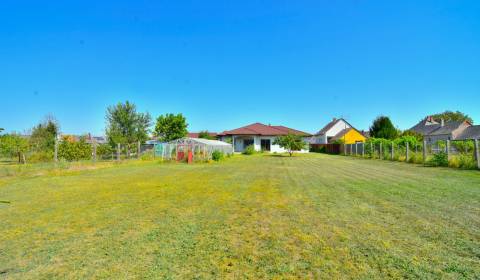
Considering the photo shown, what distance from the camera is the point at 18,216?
534cm

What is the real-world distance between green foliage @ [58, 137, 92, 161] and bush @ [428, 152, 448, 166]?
2394 cm

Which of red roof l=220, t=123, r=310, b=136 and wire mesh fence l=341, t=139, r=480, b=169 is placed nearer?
wire mesh fence l=341, t=139, r=480, b=169

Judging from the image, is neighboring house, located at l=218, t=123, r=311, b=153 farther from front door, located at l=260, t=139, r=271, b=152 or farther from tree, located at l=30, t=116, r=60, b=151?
tree, located at l=30, t=116, r=60, b=151

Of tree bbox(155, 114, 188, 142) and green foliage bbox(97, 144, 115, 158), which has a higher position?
tree bbox(155, 114, 188, 142)

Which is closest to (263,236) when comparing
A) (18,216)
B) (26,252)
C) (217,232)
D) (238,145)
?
(217,232)

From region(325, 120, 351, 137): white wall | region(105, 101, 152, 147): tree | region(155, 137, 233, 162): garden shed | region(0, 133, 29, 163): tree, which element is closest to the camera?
region(0, 133, 29, 163): tree

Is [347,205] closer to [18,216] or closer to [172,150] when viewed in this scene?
[18,216]

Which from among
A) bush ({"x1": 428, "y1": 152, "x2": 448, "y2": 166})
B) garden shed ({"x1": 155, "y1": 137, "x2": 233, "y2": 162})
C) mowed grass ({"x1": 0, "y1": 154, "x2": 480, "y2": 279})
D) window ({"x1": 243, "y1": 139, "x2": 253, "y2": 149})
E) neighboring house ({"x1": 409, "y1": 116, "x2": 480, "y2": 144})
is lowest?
mowed grass ({"x1": 0, "y1": 154, "x2": 480, "y2": 279})

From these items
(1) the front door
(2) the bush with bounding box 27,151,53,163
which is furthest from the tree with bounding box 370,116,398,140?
(2) the bush with bounding box 27,151,53,163

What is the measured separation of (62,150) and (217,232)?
20582 mm

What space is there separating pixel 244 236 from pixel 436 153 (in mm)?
17519

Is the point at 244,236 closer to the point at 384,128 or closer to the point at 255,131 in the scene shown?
the point at 255,131

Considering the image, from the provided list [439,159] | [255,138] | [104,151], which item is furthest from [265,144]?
[439,159]

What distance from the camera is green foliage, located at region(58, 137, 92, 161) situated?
20.4 m
